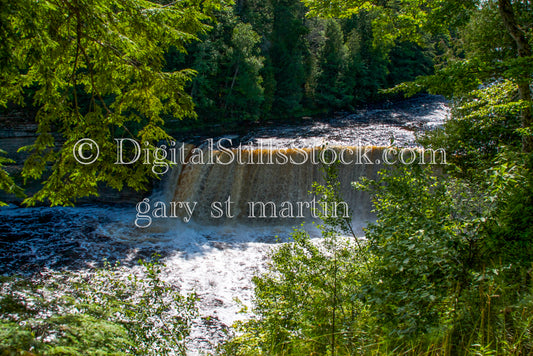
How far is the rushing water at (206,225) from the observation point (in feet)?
28.0

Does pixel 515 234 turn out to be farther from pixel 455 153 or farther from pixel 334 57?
pixel 334 57

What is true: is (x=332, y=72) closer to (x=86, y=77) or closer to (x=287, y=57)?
(x=287, y=57)

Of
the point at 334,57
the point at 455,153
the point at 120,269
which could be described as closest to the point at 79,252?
the point at 120,269

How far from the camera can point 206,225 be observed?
11539mm

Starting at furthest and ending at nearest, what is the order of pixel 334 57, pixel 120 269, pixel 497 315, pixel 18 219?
1. pixel 334 57
2. pixel 18 219
3. pixel 120 269
4. pixel 497 315

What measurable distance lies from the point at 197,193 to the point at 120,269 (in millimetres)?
4080

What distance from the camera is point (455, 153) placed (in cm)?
966

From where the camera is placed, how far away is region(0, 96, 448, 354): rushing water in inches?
336

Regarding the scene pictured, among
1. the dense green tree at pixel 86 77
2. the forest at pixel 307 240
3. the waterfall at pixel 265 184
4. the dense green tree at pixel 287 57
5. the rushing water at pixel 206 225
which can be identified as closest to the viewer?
the forest at pixel 307 240

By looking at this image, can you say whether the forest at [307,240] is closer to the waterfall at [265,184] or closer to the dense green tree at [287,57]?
the waterfall at [265,184]

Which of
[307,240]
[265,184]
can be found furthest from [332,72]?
[307,240]

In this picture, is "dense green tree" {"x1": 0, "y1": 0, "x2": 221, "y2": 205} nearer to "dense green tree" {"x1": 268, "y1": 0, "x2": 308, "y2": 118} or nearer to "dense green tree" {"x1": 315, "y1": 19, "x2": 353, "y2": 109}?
"dense green tree" {"x1": 268, "y1": 0, "x2": 308, "y2": 118}

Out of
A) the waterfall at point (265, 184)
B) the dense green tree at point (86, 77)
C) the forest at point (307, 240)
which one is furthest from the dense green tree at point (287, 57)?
the dense green tree at point (86, 77)

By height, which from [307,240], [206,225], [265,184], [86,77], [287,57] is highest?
[287,57]
